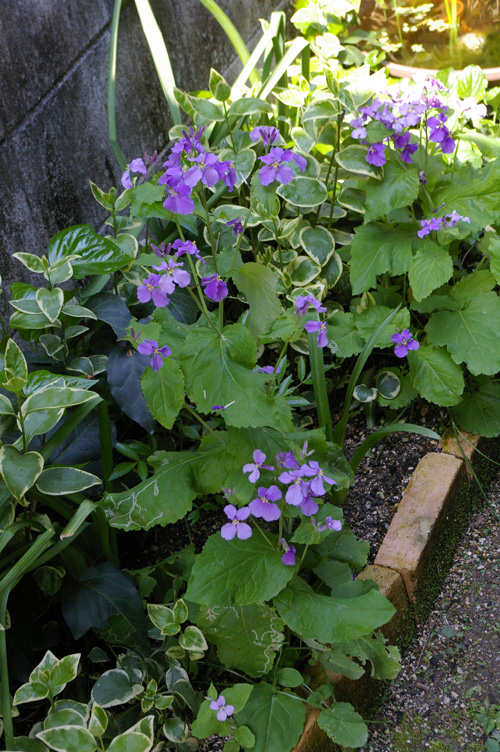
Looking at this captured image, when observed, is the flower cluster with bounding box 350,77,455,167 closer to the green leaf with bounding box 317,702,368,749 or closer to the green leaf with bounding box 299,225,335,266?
the green leaf with bounding box 299,225,335,266

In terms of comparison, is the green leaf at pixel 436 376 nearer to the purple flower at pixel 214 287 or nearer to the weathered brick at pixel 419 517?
the weathered brick at pixel 419 517

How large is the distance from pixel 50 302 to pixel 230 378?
584 mm

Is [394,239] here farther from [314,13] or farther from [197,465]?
[314,13]

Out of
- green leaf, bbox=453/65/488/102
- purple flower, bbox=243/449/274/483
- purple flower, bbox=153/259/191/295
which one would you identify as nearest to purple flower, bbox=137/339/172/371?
purple flower, bbox=153/259/191/295

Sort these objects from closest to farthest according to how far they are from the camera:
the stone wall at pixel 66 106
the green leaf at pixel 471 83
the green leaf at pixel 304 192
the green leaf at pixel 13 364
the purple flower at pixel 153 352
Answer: the purple flower at pixel 153 352, the green leaf at pixel 13 364, the stone wall at pixel 66 106, the green leaf at pixel 304 192, the green leaf at pixel 471 83

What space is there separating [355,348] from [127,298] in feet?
2.11

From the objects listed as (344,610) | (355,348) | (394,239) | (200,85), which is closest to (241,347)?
(344,610)

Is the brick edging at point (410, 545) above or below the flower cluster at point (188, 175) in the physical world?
below

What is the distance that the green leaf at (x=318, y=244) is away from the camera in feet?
6.62

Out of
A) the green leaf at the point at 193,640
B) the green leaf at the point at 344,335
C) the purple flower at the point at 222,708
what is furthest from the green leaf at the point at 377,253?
the purple flower at the point at 222,708

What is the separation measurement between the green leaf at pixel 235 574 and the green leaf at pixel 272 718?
0.24 meters

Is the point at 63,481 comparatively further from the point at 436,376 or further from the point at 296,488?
the point at 436,376

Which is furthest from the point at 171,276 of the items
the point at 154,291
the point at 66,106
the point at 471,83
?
the point at 471,83

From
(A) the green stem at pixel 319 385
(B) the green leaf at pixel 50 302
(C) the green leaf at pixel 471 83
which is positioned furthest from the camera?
(C) the green leaf at pixel 471 83
